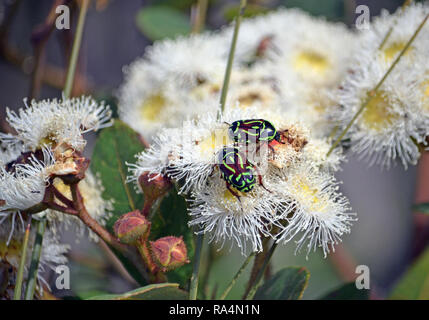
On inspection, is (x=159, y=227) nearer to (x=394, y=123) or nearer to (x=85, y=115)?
(x=85, y=115)

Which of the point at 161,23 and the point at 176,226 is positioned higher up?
the point at 161,23

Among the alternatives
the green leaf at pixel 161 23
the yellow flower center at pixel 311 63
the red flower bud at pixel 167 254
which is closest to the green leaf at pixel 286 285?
the red flower bud at pixel 167 254

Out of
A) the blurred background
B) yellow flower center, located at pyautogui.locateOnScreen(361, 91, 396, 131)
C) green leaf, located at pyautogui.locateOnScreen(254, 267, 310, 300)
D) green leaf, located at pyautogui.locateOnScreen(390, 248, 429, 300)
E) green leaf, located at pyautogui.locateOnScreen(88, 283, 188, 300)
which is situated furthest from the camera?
the blurred background

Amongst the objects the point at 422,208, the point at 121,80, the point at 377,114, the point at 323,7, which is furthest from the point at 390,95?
the point at 121,80

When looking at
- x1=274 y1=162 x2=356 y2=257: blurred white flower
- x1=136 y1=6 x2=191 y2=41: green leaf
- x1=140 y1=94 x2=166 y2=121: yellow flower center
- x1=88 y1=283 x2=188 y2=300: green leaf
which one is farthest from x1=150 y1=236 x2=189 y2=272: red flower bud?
x1=136 y1=6 x2=191 y2=41: green leaf

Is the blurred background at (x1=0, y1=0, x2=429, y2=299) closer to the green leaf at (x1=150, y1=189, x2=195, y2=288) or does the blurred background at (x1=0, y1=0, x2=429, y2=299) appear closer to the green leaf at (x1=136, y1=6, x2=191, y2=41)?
the green leaf at (x1=136, y1=6, x2=191, y2=41)

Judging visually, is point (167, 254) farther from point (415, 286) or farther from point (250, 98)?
point (415, 286)
